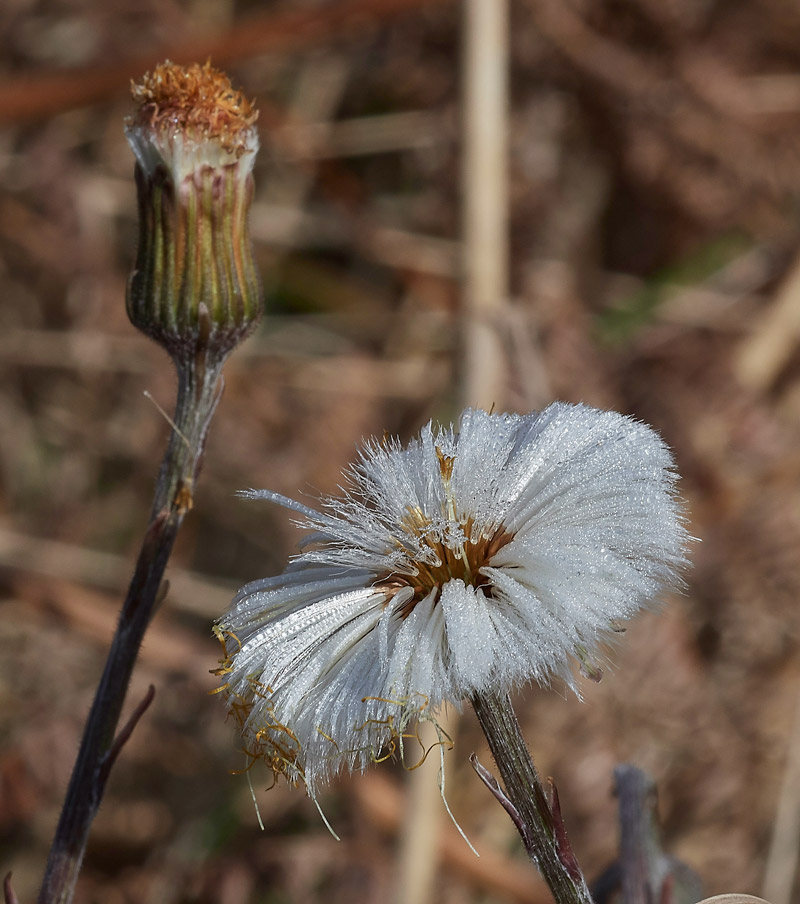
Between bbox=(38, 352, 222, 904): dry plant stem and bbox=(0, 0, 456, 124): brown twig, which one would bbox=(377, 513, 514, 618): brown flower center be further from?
bbox=(0, 0, 456, 124): brown twig

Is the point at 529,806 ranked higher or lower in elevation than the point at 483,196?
lower

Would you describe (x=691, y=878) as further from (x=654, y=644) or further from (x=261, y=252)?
(x=261, y=252)

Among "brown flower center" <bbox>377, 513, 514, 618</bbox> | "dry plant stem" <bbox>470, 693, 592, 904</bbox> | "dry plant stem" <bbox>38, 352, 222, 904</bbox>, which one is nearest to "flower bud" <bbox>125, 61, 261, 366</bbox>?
"dry plant stem" <bbox>38, 352, 222, 904</bbox>

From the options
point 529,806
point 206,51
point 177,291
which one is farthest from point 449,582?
point 206,51

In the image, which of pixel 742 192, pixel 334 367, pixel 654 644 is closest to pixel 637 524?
pixel 654 644

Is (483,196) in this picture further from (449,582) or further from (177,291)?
(449,582)

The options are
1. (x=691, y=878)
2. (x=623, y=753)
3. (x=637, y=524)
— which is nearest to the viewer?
(x=637, y=524)
